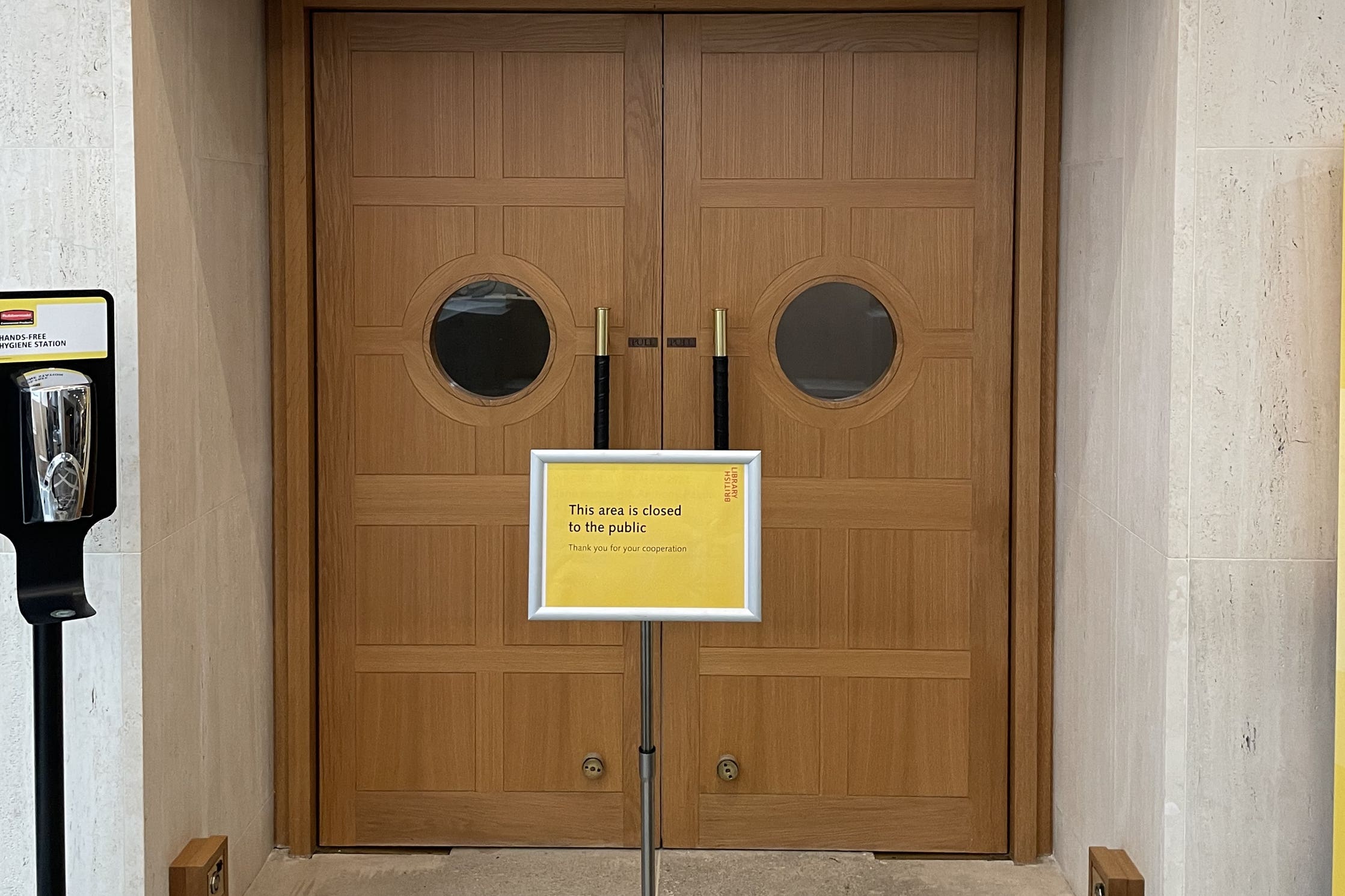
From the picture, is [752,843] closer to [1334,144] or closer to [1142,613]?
[1142,613]

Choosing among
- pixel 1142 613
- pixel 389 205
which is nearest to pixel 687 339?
pixel 389 205

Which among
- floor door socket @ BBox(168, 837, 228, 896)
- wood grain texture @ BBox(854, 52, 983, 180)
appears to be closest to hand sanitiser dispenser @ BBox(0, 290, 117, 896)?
floor door socket @ BBox(168, 837, 228, 896)

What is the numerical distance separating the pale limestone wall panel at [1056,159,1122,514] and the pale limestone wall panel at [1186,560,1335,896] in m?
0.36

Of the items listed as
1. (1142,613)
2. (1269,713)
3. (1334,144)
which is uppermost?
(1334,144)

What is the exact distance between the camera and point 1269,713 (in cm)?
210

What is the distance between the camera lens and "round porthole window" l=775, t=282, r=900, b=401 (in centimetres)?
280

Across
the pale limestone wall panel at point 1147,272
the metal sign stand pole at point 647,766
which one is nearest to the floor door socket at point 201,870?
the metal sign stand pole at point 647,766

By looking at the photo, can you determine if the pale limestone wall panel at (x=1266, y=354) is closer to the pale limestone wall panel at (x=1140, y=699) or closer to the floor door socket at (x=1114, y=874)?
the pale limestone wall panel at (x=1140, y=699)

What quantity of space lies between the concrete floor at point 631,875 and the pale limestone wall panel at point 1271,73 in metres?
1.60

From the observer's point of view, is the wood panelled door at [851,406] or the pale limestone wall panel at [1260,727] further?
the wood panelled door at [851,406]

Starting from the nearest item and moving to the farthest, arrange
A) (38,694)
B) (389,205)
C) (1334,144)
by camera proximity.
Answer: (38,694)
(1334,144)
(389,205)

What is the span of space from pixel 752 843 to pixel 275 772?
111 cm

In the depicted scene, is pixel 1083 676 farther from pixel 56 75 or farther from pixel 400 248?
pixel 56 75

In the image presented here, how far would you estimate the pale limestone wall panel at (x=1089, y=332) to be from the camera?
2.40 m
